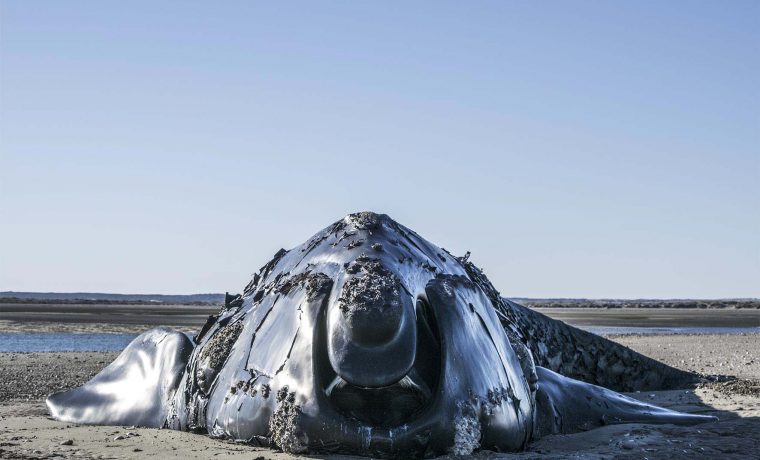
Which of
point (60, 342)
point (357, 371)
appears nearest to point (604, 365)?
point (357, 371)

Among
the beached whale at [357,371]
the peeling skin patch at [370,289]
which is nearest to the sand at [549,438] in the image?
the beached whale at [357,371]

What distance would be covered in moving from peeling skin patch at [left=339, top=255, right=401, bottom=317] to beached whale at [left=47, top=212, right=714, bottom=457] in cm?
1

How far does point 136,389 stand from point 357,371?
10.9 feet

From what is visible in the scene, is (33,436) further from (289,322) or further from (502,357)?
(502,357)

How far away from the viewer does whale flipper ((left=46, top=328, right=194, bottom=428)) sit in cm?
740

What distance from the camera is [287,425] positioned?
18.0 feet

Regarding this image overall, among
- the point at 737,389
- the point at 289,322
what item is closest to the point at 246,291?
the point at 289,322

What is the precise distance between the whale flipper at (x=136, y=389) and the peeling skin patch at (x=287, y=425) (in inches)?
75.0

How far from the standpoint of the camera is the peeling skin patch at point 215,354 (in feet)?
21.7

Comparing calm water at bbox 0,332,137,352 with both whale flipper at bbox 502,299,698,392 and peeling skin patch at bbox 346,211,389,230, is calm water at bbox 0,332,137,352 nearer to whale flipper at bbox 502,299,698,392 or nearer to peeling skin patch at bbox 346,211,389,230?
whale flipper at bbox 502,299,698,392

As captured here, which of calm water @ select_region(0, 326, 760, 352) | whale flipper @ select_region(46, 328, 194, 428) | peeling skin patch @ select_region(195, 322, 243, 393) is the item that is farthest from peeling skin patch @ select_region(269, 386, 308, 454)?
calm water @ select_region(0, 326, 760, 352)

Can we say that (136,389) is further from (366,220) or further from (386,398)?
(386,398)

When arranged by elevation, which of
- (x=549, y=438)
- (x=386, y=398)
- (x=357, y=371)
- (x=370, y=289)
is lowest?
(x=549, y=438)

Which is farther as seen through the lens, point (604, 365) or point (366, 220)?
point (604, 365)
